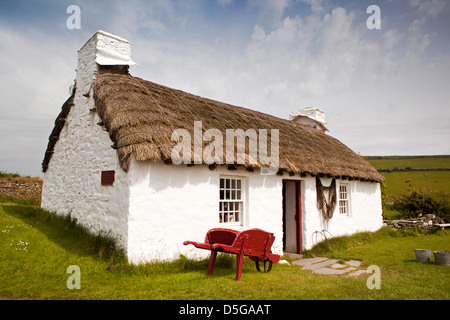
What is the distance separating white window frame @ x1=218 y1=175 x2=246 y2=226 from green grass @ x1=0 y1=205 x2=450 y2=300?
1.29m

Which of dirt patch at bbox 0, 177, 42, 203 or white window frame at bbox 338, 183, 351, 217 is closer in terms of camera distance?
white window frame at bbox 338, 183, 351, 217

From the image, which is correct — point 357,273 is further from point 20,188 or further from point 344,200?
point 20,188

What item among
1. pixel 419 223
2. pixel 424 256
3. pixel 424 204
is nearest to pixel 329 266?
pixel 424 256

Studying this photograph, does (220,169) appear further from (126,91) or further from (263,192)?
(126,91)

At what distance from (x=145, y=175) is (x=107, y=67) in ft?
15.6

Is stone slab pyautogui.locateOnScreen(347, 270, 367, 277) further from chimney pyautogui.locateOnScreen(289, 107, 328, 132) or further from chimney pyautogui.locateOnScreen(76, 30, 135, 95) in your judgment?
chimney pyautogui.locateOnScreen(289, 107, 328, 132)

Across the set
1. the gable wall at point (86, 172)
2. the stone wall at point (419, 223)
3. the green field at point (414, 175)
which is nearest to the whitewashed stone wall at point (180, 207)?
the gable wall at point (86, 172)

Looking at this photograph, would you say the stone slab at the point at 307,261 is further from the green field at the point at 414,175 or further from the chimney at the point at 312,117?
the green field at the point at 414,175

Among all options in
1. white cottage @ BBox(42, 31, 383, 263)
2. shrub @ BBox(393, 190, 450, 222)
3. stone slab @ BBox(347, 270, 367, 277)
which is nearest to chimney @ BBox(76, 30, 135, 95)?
white cottage @ BBox(42, 31, 383, 263)

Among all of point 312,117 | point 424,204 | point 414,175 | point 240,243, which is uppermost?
point 312,117

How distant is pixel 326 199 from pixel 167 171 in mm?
6706

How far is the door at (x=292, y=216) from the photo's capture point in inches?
400

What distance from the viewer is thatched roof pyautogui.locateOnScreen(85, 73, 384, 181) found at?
21.4 feet

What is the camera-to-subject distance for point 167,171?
22.3 ft
